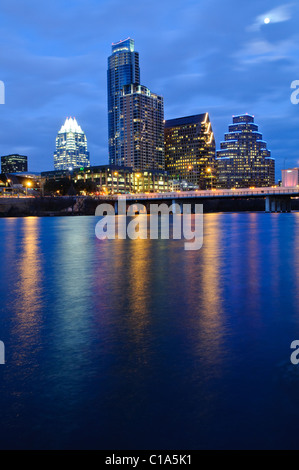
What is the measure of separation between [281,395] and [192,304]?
650 cm

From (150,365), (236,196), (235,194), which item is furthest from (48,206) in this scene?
(150,365)

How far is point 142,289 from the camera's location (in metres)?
15.7

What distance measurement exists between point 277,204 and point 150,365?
144 metres

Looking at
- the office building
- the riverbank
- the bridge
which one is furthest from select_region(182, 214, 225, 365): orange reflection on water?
the office building

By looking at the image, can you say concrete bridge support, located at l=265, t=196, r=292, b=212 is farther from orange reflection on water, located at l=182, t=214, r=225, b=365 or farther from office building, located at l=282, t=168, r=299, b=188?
orange reflection on water, located at l=182, t=214, r=225, b=365

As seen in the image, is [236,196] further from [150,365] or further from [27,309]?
[150,365]

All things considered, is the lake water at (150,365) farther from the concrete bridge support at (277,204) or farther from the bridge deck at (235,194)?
the concrete bridge support at (277,204)

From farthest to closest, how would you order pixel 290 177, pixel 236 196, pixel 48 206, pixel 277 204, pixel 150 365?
pixel 290 177 < pixel 48 206 < pixel 277 204 < pixel 236 196 < pixel 150 365

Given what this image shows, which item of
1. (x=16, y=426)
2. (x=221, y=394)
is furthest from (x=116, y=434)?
(x=221, y=394)

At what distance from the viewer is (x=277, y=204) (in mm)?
143250

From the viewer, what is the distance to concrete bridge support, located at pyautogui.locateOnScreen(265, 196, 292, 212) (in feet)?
457

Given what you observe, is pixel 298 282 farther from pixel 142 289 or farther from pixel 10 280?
pixel 10 280

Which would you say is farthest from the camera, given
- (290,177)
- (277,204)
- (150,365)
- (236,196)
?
(290,177)

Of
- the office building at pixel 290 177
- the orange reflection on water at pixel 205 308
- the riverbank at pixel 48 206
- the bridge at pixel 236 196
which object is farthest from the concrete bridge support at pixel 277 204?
the orange reflection on water at pixel 205 308
